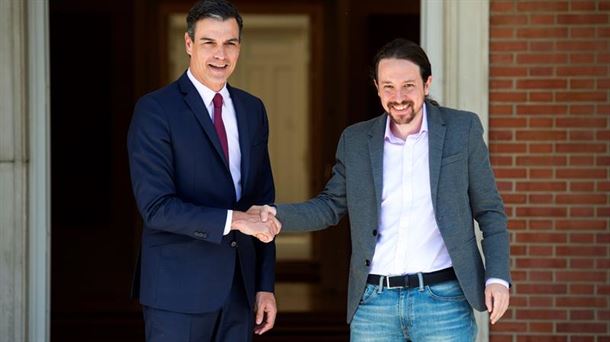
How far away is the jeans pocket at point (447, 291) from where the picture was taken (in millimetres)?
3164

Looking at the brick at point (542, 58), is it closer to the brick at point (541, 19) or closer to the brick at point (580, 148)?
the brick at point (541, 19)

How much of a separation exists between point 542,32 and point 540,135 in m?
0.50

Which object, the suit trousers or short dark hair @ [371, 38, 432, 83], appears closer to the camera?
short dark hair @ [371, 38, 432, 83]

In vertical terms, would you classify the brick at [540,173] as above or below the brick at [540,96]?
below

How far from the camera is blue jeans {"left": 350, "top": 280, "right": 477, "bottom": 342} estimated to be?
10.4ft

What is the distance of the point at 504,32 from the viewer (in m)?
4.85

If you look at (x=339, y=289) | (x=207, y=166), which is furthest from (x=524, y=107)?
(x=339, y=289)

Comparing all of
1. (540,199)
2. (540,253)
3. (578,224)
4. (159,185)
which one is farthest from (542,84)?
(159,185)

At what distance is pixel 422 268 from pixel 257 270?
2.12 feet

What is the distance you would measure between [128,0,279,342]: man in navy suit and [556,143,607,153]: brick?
207cm

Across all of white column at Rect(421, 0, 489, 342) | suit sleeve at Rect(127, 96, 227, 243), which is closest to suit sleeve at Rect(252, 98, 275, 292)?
suit sleeve at Rect(127, 96, 227, 243)

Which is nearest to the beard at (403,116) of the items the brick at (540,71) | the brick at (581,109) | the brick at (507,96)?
the brick at (507,96)

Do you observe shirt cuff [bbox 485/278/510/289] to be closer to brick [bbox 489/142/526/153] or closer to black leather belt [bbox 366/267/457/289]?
black leather belt [bbox 366/267/457/289]

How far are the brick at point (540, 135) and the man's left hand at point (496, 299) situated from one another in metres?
1.82
